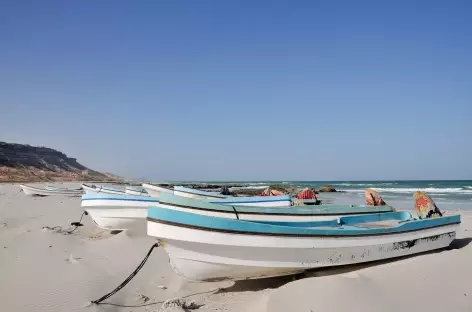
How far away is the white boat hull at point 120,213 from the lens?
10117mm

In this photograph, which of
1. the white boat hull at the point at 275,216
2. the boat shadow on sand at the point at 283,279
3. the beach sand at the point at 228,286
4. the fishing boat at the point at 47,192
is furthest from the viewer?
the fishing boat at the point at 47,192

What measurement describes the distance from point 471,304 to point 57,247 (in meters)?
8.78

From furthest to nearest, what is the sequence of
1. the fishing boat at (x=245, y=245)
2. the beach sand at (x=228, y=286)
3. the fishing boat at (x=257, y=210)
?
the fishing boat at (x=257, y=210) < the fishing boat at (x=245, y=245) < the beach sand at (x=228, y=286)

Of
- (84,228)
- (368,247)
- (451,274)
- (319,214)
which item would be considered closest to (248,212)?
(319,214)

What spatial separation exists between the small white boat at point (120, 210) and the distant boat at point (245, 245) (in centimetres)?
493

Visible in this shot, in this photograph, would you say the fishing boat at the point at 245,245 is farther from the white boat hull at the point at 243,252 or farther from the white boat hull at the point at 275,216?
the white boat hull at the point at 275,216

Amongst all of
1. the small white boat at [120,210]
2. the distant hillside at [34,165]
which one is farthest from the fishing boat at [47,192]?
the distant hillside at [34,165]

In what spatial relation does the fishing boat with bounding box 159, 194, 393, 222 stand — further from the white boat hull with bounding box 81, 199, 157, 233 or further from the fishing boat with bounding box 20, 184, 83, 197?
the fishing boat with bounding box 20, 184, 83, 197

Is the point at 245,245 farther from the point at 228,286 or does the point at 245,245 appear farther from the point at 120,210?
the point at 120,210

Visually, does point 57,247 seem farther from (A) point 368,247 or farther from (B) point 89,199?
(A) point 368,247

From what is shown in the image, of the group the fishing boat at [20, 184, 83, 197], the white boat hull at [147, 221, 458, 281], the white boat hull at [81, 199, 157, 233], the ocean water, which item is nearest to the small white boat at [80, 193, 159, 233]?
the white boat hull at [81, 199, 157, 233]

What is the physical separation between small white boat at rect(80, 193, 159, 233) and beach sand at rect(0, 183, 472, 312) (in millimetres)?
1771

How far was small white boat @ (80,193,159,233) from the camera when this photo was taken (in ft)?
33.2

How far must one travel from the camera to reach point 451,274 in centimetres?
605
